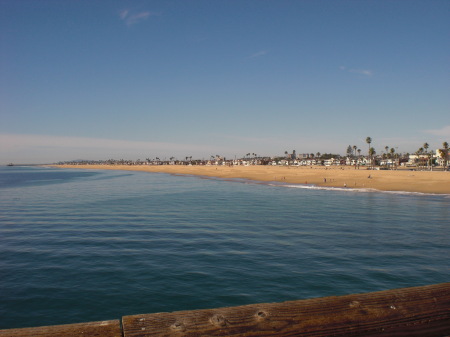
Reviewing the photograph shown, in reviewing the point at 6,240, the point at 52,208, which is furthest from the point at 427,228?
the point at 52,208

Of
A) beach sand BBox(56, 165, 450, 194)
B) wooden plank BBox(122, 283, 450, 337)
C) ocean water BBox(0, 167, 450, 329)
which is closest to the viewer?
wooden plank BBox(122, 283, 450, 337)

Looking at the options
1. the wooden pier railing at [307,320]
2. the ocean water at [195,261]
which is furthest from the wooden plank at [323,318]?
the ocean water at [195,261]

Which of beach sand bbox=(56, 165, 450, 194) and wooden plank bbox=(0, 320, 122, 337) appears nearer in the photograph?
wooden plank bbox=(0, 320, 122, 337)

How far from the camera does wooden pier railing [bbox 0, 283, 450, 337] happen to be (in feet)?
5.89

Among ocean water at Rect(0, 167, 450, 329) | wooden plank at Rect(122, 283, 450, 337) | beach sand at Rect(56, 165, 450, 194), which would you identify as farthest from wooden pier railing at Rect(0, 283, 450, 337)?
beach sand at Rect(56, 165, 450, 194)

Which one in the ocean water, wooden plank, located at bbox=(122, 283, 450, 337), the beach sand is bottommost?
the ocean water

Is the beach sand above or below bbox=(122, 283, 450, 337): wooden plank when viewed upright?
below

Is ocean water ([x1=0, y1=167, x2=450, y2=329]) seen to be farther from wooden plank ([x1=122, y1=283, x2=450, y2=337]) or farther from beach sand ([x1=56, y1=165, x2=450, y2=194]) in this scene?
beach sand ([x1=56, y1=165, x2=450, y2=194])

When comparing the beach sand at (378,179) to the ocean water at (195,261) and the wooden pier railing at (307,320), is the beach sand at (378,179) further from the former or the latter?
the wooden pier railing at (307,320)

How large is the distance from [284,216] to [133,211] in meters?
13.7

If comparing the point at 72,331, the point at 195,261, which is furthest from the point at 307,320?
the point at 195,261

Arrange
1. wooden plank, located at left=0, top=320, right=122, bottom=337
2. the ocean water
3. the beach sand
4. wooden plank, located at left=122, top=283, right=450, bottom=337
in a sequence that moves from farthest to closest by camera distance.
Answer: the beach sand < the ocean water < wooden plank, located at left=122, top=283, right=450, bottom=337 < wooden plank, located at left=0, top=320, right=122, bottom=337

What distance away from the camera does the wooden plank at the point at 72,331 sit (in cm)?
172

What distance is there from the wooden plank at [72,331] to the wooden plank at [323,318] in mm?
86
